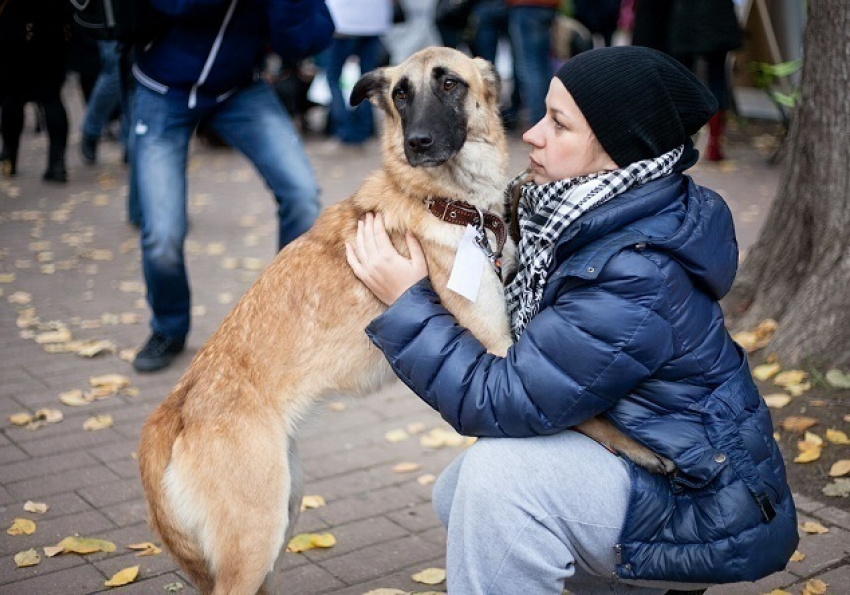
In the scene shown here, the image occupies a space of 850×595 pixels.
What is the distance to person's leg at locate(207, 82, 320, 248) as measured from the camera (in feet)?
15.6

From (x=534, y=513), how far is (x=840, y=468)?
1.91 meters

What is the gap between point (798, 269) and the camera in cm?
445

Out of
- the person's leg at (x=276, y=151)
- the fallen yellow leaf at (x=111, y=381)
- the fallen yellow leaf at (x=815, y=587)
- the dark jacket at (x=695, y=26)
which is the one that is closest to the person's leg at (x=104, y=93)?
the person's leg at (x=276, y=151)

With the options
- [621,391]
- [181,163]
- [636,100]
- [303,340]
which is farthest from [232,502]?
[181,163]

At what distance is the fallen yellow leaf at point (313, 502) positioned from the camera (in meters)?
3.75

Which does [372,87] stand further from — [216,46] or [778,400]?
[778,400]

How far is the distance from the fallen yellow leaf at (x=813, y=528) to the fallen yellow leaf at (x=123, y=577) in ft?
7.62

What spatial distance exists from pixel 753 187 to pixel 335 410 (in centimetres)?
570

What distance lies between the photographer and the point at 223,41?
472 cm

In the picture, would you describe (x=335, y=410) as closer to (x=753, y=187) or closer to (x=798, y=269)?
(x=798, y=269)

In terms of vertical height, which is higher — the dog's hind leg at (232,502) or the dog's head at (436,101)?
the dog's head at (436,101)

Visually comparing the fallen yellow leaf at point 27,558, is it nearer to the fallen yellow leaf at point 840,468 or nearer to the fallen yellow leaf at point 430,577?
the fallen yellow leaf at point 430,577

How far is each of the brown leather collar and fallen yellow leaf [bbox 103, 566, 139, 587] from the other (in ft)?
5.15

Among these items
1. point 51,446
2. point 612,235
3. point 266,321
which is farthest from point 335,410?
point 612,235
